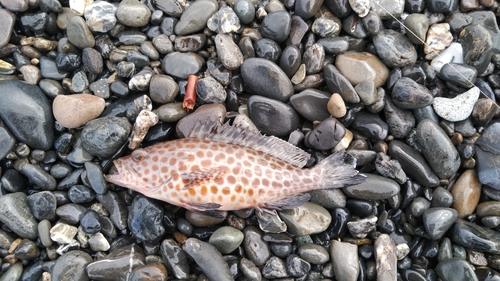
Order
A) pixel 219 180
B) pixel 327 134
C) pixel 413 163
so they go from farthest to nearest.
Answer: pixel 413 163 → pixel 327 134 → pixel 219 180

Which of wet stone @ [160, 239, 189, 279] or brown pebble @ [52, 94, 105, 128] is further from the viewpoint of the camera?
brown pebble @ [52, 94, 105, 128]

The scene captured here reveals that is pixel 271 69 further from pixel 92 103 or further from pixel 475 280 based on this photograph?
pixel 475 280

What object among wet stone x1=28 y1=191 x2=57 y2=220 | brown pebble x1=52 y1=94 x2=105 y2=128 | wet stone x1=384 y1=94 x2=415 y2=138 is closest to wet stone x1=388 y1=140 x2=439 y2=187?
wet stone x1=384 y1=94 x2=415 y2=138

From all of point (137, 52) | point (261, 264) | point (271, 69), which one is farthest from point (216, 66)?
point (261, 264)

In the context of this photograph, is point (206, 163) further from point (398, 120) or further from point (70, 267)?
point (398, 120)

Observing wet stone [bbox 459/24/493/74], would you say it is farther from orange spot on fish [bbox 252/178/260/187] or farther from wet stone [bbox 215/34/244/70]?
orange spot on fish [bbox 252/178/260/187]

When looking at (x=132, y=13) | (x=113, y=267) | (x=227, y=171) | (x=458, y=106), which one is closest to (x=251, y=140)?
(x=227, y=171)
